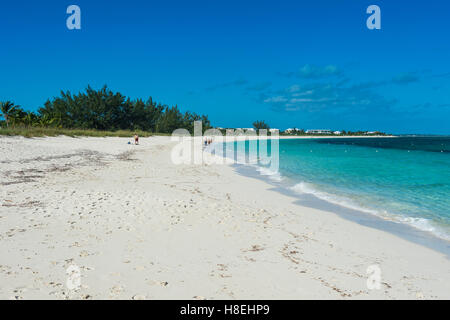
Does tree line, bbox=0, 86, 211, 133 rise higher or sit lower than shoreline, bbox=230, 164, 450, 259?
higher

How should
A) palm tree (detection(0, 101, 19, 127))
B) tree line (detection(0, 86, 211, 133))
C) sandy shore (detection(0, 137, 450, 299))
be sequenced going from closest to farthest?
sandy shore (detection(0, 137, 450, 299)), palm tree (detection(0, 101, 19, 127)), tree line (detection(0, 86, 211, 133))

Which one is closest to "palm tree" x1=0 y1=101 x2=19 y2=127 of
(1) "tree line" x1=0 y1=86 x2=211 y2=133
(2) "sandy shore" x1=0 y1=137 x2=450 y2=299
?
(1) "tree line" x1=0 y1=86 x2=211 y2=133

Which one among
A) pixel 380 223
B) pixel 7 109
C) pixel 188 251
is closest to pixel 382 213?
pixel 380 223

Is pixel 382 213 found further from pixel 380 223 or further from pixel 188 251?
pixel 188 251

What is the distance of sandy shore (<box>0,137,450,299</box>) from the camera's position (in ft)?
12.4

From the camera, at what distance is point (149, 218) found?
22.8ft

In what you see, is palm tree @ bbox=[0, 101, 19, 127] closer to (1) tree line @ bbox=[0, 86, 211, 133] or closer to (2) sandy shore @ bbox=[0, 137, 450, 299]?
(1) tree line @ bbox=[0, 86, 211, 133]

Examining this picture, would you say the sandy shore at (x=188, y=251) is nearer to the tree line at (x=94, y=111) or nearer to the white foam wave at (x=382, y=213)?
the white foam wave at (x=382, y=213)

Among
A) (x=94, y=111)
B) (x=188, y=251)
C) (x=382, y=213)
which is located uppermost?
(x=94, y=111)

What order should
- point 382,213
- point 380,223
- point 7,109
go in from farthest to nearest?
point 7,109, point 382,213, point 380,223

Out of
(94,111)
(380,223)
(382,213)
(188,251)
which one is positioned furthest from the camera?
(94,111)

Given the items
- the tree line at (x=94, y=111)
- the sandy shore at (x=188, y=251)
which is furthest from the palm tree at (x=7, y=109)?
the sandy shore at (x=188, y=251)

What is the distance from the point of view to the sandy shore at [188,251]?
3.78 metres

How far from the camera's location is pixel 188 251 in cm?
508
